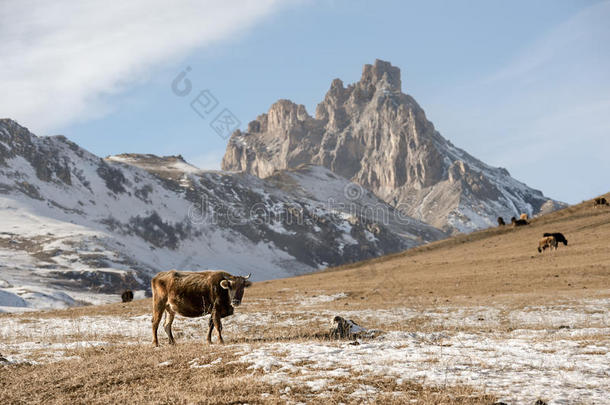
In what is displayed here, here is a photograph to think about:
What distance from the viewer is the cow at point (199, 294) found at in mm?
17641

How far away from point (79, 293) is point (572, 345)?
137 metres

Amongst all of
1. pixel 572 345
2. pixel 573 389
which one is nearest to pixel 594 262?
pixel 572 345

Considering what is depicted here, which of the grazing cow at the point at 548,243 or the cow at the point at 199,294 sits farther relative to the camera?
the grazing cow at the point at 548,243

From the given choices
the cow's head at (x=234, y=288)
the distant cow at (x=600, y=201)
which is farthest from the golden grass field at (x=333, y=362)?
the distant cow at (x=600, y=201)

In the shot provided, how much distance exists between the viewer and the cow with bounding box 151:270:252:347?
1764cm

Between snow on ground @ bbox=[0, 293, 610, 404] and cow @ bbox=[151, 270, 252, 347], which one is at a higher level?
cow @ bbox=[151, 270, 252, 347]

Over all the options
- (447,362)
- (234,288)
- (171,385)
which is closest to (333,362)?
(447,362)

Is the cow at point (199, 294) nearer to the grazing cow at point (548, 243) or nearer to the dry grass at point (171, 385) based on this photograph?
the dry grass at point (171, 385)

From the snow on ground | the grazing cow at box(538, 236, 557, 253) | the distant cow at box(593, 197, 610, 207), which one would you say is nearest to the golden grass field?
the snow on ground

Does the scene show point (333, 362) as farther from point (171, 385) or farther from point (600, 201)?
point (600, 201)

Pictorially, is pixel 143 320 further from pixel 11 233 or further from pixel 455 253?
pixel 11 233

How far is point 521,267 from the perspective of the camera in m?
49.4

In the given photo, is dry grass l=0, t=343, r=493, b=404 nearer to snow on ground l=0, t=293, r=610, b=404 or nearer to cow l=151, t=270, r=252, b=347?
snow on ground l=0, t=293, r=610, b=404

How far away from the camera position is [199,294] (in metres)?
18.0
